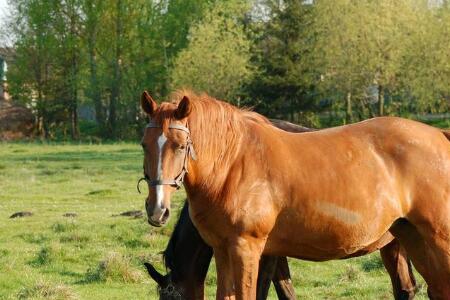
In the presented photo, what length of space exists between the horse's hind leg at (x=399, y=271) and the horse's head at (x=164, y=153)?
3263 mm

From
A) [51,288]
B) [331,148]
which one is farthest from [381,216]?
[51,288]

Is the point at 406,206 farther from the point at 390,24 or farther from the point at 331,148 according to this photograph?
the point at 390,24

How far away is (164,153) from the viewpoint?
18.4 ft

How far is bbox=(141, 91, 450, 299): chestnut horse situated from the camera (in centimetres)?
580

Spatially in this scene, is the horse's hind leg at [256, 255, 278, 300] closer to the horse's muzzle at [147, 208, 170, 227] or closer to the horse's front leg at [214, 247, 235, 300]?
the horse's front leg at [214, 247, 235, 300]

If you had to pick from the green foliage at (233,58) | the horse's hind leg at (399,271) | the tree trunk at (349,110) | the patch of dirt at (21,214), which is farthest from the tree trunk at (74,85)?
the horse's hind leg at (399,271)

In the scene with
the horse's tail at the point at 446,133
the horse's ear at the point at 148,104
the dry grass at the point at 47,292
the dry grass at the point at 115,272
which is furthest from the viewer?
the dry grass at the point at 115,272

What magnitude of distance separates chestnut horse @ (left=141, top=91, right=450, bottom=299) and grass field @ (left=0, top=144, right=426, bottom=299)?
10.7ft

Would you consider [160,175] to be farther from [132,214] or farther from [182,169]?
[132,214]

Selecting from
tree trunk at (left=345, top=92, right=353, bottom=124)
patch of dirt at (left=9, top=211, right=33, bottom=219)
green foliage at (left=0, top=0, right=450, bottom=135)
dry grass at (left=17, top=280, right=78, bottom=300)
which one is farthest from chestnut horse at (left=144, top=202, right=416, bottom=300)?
tree trunk at (left=345, top=92, right=353, bottom=124)

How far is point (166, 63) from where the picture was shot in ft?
182

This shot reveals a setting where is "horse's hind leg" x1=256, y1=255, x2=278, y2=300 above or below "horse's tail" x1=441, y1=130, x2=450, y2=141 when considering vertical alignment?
below

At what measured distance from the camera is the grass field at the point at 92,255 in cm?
1009

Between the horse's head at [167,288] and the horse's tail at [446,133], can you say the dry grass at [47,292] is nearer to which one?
the horse's head at [167,288]
